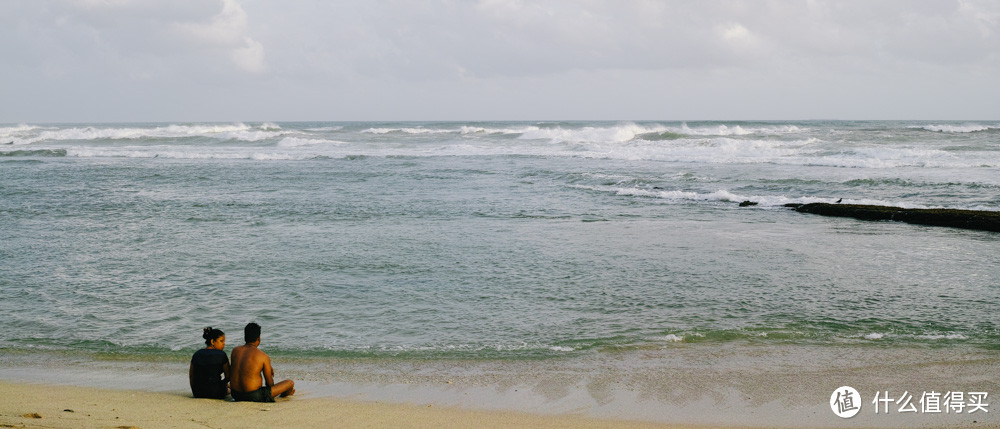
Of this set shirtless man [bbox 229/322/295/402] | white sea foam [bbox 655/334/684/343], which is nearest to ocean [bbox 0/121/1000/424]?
white sea foam [bbox 655/334/684/343]

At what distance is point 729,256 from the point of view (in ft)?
34.1

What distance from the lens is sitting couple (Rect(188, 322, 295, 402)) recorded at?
5.12 m

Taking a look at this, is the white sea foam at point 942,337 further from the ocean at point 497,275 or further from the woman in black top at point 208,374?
the woman in black top at point 208,374

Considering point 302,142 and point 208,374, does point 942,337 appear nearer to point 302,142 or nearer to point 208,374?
point 208,374

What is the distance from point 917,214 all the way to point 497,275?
30.7 ft

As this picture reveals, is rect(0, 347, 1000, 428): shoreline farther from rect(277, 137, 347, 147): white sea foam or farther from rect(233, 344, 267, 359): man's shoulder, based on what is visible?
rect(277, 137, 347, 147): white sea foam

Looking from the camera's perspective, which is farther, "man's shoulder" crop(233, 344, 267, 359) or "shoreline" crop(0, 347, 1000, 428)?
"man's shoulder" crop(233, 344, 267, 359)

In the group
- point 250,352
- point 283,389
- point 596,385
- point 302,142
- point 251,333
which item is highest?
point 302,142

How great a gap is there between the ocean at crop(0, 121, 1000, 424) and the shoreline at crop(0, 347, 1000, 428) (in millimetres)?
66

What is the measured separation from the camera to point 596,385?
18.2 feet

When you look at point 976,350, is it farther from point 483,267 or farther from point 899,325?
point 483,267

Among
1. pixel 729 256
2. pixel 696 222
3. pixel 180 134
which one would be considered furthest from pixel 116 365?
pixel 180 134

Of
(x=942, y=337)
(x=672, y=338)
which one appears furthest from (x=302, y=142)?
(x=942, y=337)

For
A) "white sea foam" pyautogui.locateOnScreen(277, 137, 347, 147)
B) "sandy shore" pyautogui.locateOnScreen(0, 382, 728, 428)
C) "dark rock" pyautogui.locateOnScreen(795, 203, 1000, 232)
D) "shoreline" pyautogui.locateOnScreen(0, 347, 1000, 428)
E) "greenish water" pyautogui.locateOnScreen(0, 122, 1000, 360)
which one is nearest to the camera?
"sandy shore" pyautogui.locateOnScreen(0, 382, 728, 428)
